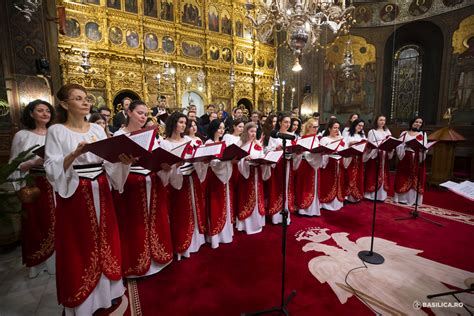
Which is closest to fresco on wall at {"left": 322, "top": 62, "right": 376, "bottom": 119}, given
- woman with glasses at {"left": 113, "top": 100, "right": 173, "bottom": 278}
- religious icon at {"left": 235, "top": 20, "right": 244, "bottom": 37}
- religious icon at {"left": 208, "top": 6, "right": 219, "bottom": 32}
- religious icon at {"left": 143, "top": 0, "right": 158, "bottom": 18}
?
religious icon at {"left": 235, "top": 20, "right": 244, "bottom": 37}

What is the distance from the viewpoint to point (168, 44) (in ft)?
42.7

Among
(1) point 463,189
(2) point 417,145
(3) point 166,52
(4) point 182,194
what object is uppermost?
(3) point 166,52

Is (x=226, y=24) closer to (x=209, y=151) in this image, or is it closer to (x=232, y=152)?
(x=232, y=152)

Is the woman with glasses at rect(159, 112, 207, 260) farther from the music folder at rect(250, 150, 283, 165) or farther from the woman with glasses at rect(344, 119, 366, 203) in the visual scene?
the woman with glasses at rect(344, 119, 366, 203)

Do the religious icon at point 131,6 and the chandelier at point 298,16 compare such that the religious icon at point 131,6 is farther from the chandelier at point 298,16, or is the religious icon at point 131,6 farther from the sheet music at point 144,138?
the sheet music at point 144,138

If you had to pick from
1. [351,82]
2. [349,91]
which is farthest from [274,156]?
[351,82]

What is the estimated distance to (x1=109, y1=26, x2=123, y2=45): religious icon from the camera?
37.9 feet

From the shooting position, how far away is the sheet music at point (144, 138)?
1.89m

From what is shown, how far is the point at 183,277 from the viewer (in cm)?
289

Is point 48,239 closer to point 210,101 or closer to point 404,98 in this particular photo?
point 210,101

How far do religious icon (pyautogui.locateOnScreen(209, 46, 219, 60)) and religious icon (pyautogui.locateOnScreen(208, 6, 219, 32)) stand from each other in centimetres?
108

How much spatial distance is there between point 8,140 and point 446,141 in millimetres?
11627

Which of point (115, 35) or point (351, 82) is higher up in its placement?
point (115, 35)

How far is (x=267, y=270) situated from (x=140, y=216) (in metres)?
1.65
